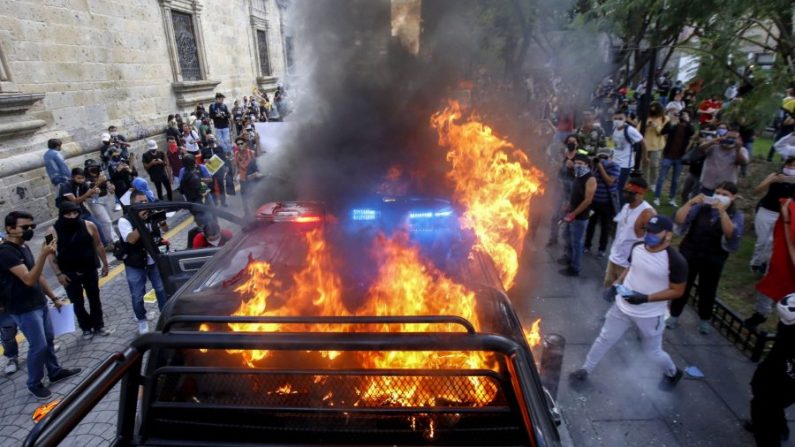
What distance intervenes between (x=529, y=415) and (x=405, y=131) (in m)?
4.42

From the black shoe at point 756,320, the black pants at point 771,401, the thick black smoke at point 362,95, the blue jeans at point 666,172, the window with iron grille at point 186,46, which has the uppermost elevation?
the window with iron grille at point 186,46

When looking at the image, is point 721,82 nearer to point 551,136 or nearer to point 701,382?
point 551,136

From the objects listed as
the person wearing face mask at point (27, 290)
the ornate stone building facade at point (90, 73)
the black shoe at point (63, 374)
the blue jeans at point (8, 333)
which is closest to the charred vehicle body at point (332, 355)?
the person wearing face mask at point (27, 290)

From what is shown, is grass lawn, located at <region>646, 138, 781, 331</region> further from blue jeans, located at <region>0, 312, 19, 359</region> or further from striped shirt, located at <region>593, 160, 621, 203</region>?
blue jeans, located at <region>0, 312, 19, 359</region>

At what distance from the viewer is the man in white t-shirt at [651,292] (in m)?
3.80

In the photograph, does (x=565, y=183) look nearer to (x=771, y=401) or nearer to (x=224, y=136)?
(x=771, y=401)

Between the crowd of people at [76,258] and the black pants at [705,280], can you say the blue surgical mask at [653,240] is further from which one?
the crowd of people at [76,258]

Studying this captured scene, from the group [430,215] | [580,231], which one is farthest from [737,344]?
[430,215]

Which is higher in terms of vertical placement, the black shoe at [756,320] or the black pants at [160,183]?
the black pants at [160,183]

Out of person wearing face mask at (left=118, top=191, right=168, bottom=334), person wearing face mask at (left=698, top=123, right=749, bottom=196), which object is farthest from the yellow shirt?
person wearing face mask at (left=118, top=191, right=168, bottom=334)

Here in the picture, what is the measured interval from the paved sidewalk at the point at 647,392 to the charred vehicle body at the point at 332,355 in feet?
5.76

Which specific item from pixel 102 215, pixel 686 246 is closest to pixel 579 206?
pixel 686 246

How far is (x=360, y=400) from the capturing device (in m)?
2.14

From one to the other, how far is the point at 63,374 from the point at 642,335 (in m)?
5.60
